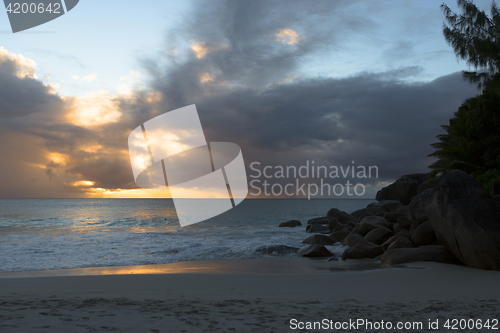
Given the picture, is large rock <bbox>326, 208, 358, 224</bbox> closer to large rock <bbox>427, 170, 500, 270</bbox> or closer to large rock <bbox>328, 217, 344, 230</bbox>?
large rock <bbox>328, 217, 344, 230</bbox>

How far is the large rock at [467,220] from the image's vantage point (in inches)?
337

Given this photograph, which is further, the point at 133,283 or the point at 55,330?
the point at 133,283

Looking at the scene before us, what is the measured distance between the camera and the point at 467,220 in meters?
8.89

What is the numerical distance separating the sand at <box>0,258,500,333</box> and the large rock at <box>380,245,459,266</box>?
444mm

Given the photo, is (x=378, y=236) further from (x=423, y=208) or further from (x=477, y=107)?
(x=477, y=107)

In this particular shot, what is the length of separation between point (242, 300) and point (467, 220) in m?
6.90

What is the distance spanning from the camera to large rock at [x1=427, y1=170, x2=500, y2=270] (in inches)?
337

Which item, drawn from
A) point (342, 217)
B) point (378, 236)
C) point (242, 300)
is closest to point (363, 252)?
point (378, 236)

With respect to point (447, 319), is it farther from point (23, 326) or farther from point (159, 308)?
point (23, 326)

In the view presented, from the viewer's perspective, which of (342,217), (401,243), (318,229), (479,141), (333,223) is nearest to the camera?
(401,243)

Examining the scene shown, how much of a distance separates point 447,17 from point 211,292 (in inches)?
709

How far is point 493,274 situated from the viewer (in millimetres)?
7961

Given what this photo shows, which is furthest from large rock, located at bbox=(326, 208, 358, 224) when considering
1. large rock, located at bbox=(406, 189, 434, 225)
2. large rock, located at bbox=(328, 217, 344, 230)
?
large rock, located at bbox=(406, 189, 434, 225)

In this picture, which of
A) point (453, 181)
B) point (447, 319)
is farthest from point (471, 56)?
point (447, 319)
